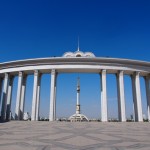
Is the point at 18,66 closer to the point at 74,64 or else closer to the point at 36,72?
the point at 36,72

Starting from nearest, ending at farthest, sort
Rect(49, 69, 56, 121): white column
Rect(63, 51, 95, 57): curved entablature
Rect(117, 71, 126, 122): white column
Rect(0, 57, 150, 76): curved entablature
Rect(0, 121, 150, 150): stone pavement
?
Rect(0, 121, 150, 150): stone pavement
Rect(49, 69, 56, 121): white column
Rect(117, 71, 126, 122): white column
Rect(0, 57, 150, 76): curved entablature
Rect(63, 51, 95, 57): curved entablature

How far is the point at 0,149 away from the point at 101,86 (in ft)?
108

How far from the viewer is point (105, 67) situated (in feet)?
132

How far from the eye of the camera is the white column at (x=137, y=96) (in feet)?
128

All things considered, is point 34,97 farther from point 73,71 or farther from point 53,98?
point 73,71

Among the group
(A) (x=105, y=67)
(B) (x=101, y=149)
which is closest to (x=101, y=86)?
(A) (x=105, y=67)

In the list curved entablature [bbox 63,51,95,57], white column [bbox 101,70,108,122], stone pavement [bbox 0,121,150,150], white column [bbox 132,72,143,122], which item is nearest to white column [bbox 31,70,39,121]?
curved entablature [bbox 63,51,95,57]

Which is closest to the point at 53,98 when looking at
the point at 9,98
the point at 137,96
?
the point at 9,98

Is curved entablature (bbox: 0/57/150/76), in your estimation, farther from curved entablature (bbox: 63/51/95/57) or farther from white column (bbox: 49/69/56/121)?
curved entablature (bbox: 63/51/95/57)

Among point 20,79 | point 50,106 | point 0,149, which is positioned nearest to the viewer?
point 0,149

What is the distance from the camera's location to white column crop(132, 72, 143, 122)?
39.1 m

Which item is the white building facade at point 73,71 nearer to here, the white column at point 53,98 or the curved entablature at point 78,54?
the white column at point 53,98

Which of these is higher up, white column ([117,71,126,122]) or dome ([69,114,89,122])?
white column ([117,71,126,122])

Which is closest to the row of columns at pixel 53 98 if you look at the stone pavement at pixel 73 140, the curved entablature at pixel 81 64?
the curved entablature at pixel 81 64
